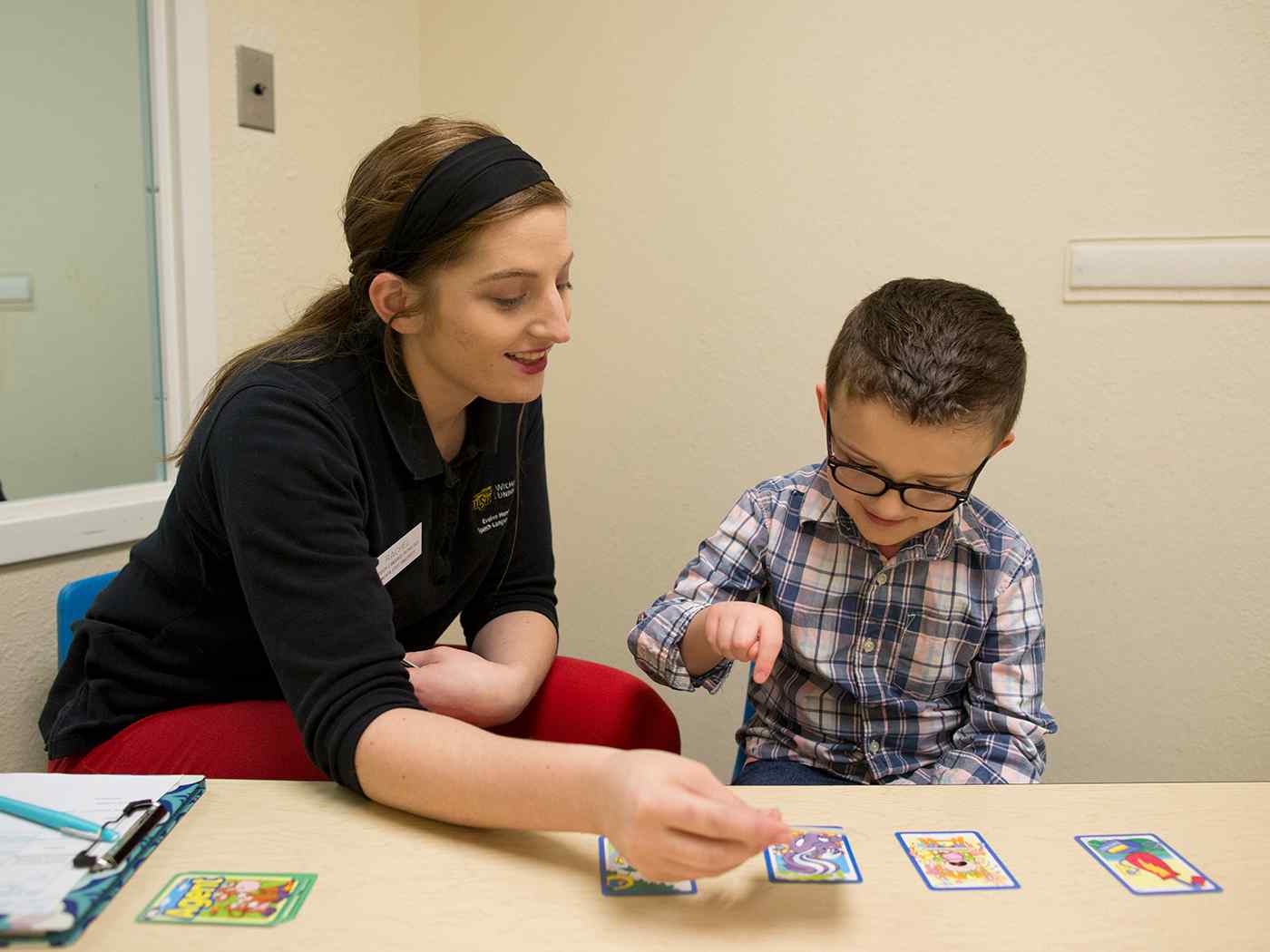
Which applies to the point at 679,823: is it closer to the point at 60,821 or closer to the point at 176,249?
the point at 60,821

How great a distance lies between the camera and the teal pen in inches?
32.0

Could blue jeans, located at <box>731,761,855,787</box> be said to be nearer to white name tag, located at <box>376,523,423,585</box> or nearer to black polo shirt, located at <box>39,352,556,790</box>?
black polo shirt, located at <box>39,352,556,790</box>

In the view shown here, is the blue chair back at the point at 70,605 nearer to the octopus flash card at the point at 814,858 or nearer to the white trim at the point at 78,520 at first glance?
the white trim at the point at 78,520

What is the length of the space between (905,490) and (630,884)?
589mm

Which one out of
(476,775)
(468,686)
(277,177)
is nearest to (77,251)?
(277,177)

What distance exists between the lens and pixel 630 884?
793 millimetres

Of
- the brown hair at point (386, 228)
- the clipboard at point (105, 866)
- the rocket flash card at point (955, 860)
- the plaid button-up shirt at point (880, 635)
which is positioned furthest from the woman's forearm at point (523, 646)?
the rocket flash card at point (955, 860)

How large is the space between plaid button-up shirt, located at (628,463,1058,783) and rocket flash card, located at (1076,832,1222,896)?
1.23 feet

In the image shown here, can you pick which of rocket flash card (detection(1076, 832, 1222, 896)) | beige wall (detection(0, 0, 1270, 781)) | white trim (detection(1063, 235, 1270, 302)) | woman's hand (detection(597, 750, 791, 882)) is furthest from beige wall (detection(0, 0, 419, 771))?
rocket flash card (detection(1076, 832, 1222, 896))

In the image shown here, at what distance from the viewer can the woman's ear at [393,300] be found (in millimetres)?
1175

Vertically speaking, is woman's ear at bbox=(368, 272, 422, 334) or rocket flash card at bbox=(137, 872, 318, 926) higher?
woman's ear at bbox=(368, 272, 422, 334)

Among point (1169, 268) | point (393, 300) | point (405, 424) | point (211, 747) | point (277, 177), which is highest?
point (277, 177)

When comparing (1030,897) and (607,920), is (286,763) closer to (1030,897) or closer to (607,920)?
(607,920)

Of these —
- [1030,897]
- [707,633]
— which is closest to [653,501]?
[707,633]
